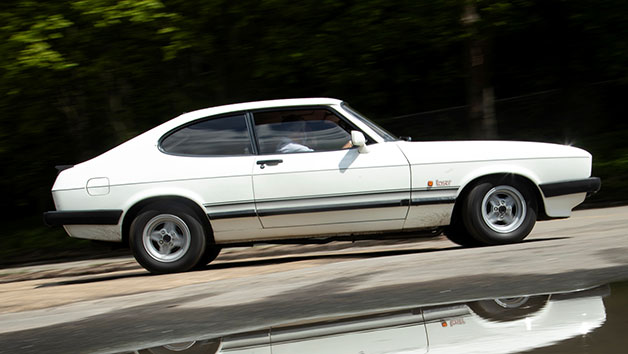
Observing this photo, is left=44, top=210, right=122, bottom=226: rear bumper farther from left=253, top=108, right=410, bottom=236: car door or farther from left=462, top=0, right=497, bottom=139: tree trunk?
left=462, top=0, right=497, bottom=139: tree trunk

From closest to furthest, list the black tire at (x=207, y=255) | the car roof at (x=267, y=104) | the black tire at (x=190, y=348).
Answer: the black tire at (x=190, y=348) < the car roof at (x=267, y=104) < the black tire at (x=207, y=255)

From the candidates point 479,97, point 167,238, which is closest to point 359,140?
point 167,238

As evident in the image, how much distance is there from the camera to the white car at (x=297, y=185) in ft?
24.8

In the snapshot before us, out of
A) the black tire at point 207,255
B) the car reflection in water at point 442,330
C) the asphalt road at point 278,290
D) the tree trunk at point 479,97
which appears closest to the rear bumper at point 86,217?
the asphalt road at point 278,290

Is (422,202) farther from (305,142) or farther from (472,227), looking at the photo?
(305,142)

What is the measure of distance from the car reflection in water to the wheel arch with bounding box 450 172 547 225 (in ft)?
9.85

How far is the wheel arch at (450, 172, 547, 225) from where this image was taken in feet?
24.8

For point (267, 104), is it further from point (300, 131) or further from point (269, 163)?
point (269, 163)

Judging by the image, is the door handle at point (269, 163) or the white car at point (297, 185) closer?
the white car at point (297, 185)

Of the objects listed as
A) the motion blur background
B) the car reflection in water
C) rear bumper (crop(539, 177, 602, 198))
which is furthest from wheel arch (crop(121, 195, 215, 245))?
the motion blur background

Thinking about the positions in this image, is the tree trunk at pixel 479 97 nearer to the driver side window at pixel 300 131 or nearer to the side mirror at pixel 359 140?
the driver side window at pixel 300 131

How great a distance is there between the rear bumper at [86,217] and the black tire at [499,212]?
10.6 ft

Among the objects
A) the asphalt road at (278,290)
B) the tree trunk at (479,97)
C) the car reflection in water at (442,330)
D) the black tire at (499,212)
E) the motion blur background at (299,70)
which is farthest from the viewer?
the tree trunk at (479,97)

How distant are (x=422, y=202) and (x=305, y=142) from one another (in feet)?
Result: 3.99
